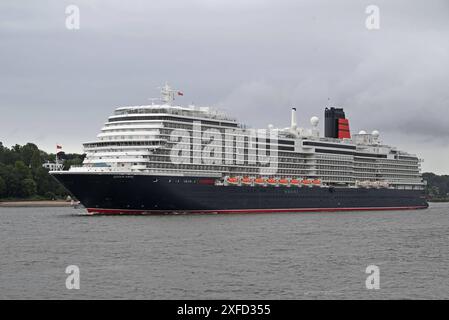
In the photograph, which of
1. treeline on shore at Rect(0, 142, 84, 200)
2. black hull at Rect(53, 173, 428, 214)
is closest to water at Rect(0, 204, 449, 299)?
black hull at Rect(53, 173, 428, 214)

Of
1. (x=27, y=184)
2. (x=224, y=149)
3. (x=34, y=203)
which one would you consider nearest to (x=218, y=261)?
(x=224, y=149)

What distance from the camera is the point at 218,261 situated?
47.2m

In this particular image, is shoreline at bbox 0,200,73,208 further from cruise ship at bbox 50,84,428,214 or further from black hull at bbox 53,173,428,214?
black hull at bbox 53,173,428,214

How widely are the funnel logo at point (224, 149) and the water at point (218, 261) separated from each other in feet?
66.6

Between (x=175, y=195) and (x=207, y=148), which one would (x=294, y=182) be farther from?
(x=175, y=195)

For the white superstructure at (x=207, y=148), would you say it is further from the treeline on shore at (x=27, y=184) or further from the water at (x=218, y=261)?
the treeline on shore at (x=27, y=184)

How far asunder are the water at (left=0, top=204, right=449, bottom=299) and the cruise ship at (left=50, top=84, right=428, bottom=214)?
1218 centimetres

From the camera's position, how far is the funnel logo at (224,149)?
9469 centimetres

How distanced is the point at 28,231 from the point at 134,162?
21.0 meters

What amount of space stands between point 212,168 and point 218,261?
171ft

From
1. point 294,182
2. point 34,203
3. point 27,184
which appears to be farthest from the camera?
point 27,184

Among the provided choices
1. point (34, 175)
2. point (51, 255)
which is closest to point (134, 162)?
point (51, 255)

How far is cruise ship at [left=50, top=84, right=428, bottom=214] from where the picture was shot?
289 ft
